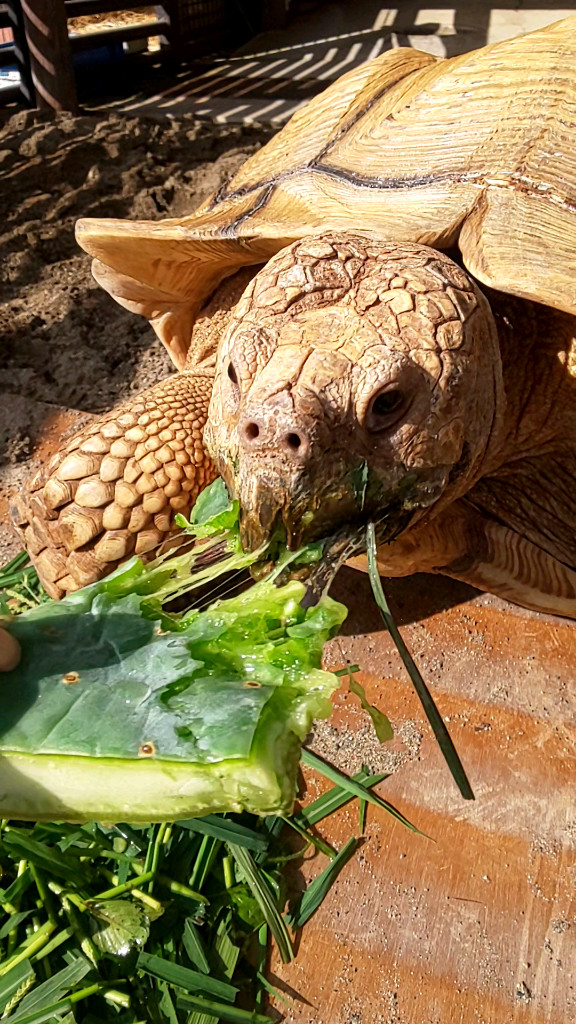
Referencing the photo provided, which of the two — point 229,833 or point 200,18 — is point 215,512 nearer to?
point 229,833

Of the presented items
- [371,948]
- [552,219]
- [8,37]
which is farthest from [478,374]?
[8,37]

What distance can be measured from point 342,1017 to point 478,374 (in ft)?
4.31

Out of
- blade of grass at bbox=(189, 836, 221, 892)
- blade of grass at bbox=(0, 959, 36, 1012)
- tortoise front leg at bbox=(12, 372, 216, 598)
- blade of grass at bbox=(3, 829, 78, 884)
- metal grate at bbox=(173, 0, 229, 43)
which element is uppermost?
metal grate at bbox=(173, 0, 229, 43)

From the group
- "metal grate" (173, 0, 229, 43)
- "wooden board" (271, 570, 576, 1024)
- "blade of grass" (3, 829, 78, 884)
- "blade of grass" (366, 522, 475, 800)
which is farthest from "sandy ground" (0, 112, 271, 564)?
"metal grate" (173, 0, 229, 43)

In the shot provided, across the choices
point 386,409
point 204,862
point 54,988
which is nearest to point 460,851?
point 204,862

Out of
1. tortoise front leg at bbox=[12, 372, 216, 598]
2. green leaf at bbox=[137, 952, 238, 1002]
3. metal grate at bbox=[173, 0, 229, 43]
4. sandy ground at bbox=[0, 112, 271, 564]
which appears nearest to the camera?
green leaf at bbox=[137, 952, 238, 1002]

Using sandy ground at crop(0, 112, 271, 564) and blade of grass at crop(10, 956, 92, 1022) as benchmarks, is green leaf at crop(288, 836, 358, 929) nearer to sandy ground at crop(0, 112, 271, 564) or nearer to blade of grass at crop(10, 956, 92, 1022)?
blade of grass at crop(10, 956, 92, 1022)

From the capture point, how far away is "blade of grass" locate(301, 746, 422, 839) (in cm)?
178

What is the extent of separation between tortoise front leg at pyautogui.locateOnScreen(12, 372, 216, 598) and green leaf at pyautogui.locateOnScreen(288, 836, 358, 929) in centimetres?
86

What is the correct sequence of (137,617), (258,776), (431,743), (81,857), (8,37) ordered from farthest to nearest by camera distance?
(8,37), (431,743), (81,857), (137,617), (258,776)

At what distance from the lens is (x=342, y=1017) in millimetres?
1504

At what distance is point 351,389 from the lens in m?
1.31

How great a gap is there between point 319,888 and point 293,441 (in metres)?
1.05

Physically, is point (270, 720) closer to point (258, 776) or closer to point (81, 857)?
point (258, 776)
